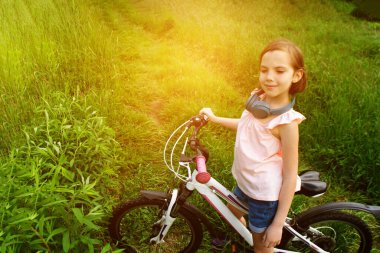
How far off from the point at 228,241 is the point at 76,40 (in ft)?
11.3

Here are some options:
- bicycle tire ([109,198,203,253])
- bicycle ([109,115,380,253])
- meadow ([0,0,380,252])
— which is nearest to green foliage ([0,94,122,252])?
meadow ([0,0,380,252])

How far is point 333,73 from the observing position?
512cm

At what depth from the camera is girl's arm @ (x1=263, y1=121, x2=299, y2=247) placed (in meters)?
1.91

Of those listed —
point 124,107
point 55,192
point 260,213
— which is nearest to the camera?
point 260,213

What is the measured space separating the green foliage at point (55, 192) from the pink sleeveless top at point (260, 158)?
998 mm

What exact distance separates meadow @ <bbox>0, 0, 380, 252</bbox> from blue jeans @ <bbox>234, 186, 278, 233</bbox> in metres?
1.02

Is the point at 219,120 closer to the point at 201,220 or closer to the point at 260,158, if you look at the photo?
the point at 260,158

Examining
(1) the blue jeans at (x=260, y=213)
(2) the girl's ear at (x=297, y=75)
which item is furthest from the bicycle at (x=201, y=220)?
(2) the girl's ear at (x=297, y=75)

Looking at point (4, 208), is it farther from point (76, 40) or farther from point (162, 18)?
point (162, 18)

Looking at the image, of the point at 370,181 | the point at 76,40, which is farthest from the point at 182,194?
the point at 76,40

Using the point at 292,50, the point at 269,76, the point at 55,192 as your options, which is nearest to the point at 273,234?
the point at 269,76

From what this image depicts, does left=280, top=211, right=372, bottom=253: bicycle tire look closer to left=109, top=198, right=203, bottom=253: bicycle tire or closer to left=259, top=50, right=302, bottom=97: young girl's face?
left=109, top=198, right=203, bottom=253: bicycle tire

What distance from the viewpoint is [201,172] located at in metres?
2.08

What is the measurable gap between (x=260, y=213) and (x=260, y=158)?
390 millimetres
